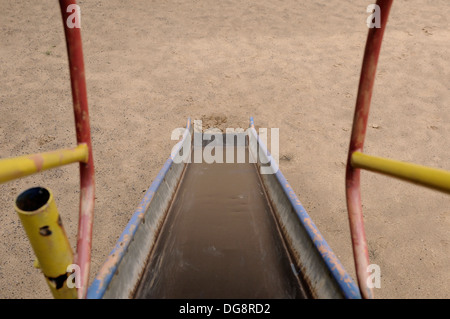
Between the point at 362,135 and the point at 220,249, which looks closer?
the point at 362,135

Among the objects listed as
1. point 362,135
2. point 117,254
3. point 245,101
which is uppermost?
point 362,135

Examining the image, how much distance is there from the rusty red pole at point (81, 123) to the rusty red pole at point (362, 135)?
0.91 m

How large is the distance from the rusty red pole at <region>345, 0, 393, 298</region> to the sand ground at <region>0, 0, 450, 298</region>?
1259 millimetres

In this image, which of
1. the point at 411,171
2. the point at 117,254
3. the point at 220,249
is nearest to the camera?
the point at 411,171

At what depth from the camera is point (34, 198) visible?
30.8 inches

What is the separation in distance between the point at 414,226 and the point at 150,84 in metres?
3.85

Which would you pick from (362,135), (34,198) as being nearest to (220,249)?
(362,135)

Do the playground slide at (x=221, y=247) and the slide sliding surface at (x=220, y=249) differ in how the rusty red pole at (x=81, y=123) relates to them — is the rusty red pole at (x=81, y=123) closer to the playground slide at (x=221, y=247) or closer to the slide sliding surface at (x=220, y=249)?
the playground slide at (x=221, y=247)

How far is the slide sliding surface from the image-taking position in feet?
5.17

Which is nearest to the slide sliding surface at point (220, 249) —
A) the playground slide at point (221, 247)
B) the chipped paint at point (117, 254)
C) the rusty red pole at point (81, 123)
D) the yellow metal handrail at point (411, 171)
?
the playground slide at point (221, 247)

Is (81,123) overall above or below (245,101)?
above

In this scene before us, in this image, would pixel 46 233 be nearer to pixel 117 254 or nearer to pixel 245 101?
pixel 117 254

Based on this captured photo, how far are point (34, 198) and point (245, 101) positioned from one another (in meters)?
3.68
